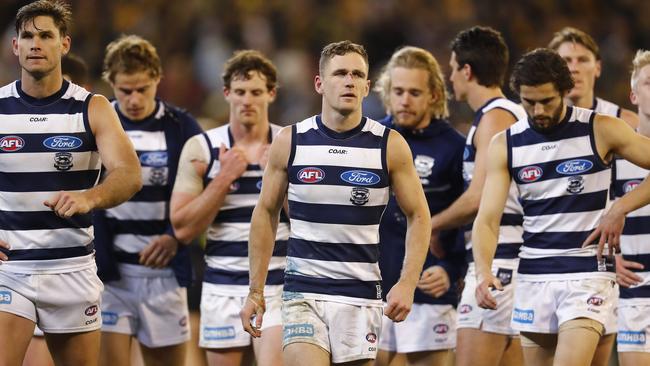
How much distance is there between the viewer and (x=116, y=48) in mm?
8477

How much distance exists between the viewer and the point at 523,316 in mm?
6941

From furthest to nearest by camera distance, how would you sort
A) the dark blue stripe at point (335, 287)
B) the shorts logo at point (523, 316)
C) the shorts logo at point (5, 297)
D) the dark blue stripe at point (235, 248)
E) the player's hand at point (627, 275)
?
the dark blue stripe at point (235, 248), the player's hand at point (627, 275), the shorts logo at point (523, 316), the shorts logo at point (5, 297), the dark blue stripe at point (335, 287)

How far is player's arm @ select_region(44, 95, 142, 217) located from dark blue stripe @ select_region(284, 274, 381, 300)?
1101mm

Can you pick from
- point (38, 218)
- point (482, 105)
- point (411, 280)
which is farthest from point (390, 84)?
point (38, 218)

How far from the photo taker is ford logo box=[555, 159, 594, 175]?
22.2ft

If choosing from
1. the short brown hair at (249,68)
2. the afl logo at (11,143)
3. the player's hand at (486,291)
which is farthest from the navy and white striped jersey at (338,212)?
the short brown hair at (249,68)

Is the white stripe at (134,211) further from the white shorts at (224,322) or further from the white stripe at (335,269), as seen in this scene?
the white stripe at (335,269)

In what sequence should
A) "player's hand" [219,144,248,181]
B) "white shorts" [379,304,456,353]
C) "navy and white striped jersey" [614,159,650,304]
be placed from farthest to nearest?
"white shorts" [379,304,456,353], "player's hand" [219,144,248,181], "navy and white striped jersey" [614,159,650,304]

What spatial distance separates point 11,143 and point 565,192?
3.20 metres

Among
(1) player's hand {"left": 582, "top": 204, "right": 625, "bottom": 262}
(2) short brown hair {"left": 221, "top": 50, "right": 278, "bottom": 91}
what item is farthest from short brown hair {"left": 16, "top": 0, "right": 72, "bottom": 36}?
(1) player's hand {"left": 582, "top": 204, "right": 625, "bottom": 262}

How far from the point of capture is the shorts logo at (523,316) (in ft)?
22.6

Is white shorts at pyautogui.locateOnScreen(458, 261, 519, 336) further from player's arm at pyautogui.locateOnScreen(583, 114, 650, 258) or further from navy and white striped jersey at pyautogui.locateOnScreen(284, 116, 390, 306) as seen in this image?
navy and white striped jersey at pyautogui.locateOnScreen(284, 116, 390, 306)

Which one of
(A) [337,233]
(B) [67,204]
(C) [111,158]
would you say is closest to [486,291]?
(A) [337,233]

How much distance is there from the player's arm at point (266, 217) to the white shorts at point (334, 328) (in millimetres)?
259
